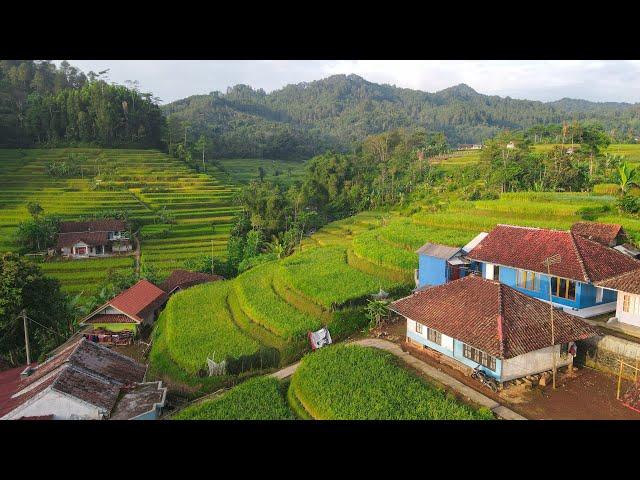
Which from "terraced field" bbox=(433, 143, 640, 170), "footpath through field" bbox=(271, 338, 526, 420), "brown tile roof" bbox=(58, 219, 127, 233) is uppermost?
"terraced field" bbox=(433, 143, 640, 170)

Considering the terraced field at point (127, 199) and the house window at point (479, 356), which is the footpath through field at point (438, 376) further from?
the terraced field at point (127, 199)

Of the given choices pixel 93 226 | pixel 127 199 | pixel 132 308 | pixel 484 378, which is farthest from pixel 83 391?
pixel 127 199

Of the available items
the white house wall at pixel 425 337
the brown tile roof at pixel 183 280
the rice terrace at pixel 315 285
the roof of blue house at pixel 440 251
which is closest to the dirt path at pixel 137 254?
the rice terrace at pixel 315 285

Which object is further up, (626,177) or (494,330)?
(626,177)

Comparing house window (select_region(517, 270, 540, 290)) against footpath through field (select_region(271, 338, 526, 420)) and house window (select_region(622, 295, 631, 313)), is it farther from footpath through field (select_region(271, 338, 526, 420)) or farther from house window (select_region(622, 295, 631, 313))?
footpath through field (select_region(271, 338, 526, 420))

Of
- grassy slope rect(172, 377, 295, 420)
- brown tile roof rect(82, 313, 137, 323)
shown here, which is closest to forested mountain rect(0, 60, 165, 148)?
brown tile roof rect(82, 313, 137, 323)

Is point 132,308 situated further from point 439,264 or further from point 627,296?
point 627,296

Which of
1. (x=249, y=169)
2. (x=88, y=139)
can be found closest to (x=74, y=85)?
(x=88, y=139)
